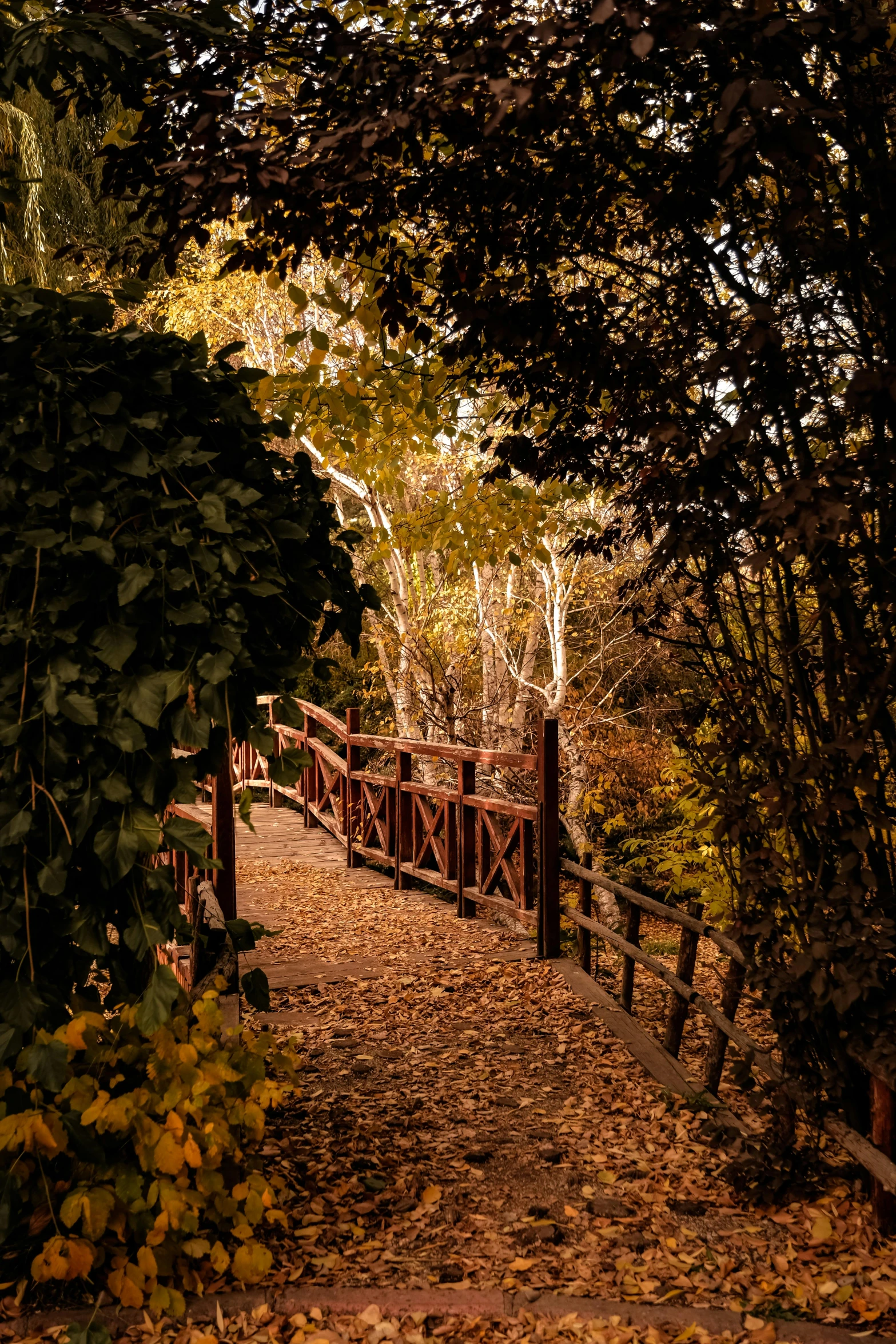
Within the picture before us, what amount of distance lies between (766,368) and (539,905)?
4010mm

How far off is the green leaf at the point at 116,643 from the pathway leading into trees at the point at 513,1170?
1588mm

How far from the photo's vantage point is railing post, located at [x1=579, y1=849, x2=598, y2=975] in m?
6.25

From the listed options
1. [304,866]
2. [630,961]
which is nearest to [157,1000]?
[630,961]

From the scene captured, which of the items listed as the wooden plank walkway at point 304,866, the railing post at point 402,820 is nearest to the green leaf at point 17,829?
the wooden plank walkway at point 304,866

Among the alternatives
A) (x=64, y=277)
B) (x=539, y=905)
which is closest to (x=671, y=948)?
(x=539, y=905)

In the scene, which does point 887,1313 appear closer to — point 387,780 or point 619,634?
point 387,780

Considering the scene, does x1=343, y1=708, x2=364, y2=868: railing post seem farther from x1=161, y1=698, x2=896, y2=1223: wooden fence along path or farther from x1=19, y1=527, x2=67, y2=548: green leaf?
x1=19, y1=527, x2=67, y2=548: green leaf

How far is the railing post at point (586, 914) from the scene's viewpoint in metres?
6.25

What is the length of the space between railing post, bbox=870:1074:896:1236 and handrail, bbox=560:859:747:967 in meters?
0.56

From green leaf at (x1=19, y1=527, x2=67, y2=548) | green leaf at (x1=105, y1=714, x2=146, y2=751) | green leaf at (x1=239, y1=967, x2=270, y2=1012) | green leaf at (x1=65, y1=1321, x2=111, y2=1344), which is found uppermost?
green leaf at (x1=19, y1=527, x2=67, y2=548)

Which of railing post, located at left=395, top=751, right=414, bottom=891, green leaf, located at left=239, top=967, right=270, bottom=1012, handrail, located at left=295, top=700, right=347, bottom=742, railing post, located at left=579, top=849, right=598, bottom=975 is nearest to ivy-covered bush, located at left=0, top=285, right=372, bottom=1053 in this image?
green leaf, located at left=239, top=967, right=270, bottom=1012

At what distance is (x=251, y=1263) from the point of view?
9.48ft

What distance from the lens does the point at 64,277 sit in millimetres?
13594

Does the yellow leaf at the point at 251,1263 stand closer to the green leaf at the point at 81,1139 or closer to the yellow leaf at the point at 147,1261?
the yellow leaf at the point at 147,1261
